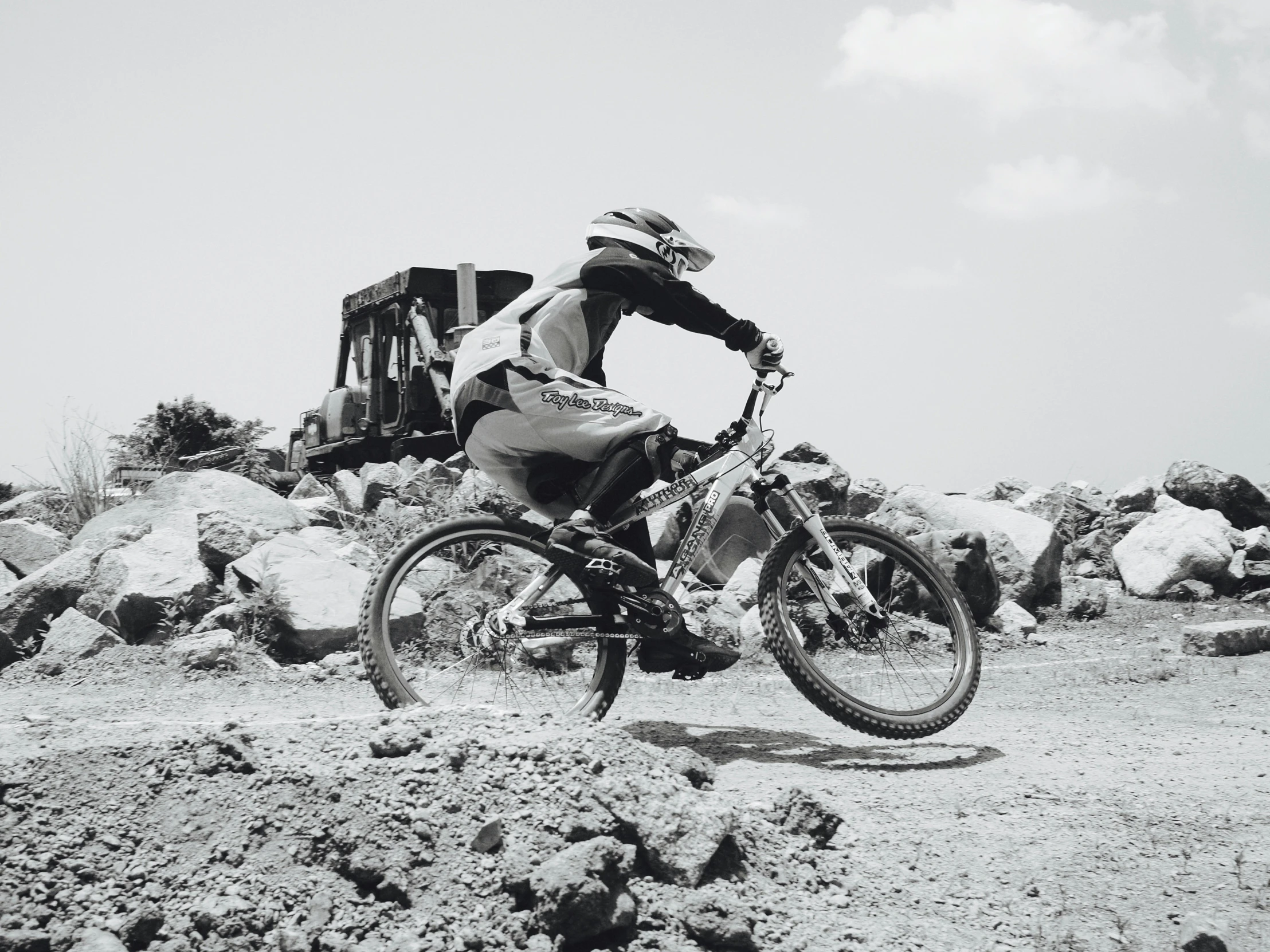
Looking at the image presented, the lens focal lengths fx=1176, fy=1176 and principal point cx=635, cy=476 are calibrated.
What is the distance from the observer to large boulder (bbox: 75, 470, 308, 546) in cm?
768

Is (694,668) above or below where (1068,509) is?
below

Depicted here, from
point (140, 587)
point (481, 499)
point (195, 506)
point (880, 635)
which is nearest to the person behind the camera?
point (880, 635)

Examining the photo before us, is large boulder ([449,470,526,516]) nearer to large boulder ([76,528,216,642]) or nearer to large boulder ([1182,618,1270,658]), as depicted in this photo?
large boulder ([76,528,216,642])

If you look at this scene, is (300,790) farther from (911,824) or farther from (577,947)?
(911,824)

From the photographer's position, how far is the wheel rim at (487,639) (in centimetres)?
423

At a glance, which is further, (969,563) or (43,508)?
(43,508)

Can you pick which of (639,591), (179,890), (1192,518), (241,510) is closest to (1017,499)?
(1192,518)

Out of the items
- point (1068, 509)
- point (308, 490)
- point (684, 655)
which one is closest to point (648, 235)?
point (684, 655)

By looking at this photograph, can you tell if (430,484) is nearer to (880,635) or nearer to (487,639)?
(487,639)

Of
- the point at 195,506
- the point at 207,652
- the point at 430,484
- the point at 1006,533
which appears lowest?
the point at 207,652

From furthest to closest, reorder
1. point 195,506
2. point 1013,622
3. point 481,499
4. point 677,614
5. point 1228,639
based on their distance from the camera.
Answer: point 481,499
point 195,506
point 1013,622
point 1228,639
point 677,614

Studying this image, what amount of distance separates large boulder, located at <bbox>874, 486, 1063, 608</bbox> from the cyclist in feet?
12.3

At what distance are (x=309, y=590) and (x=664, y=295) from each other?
3.04m

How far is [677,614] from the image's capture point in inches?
161
